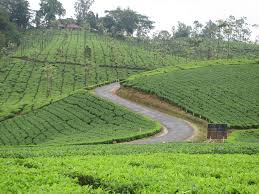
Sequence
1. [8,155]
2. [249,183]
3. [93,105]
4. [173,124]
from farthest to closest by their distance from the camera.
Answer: [93,105] → [173,124] → [8,155] → [249,183]

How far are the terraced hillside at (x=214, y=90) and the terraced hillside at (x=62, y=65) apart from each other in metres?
19.1

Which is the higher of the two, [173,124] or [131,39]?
[131,39]

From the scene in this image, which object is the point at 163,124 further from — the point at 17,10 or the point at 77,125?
the point at 17,10

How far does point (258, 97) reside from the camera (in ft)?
187

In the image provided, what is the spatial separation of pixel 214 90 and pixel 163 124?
52.2 ft

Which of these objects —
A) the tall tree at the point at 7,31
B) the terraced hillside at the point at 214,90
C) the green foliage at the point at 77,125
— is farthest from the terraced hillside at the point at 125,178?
the tall tree at the point at 7,31

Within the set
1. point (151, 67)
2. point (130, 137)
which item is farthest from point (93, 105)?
point (151, 67)

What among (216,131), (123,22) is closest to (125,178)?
(216,131)

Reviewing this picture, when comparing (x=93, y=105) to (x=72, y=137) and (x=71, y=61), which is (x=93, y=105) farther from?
(x=71, y=61)

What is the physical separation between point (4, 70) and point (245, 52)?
79793mm

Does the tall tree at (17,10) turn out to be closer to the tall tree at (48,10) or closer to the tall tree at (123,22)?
the tall tree at (48,10)

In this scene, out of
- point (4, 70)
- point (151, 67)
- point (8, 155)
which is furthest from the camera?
point (151, 67)

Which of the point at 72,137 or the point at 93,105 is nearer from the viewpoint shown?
the point at 72,137

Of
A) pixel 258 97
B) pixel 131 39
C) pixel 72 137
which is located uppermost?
pixel 131 39
